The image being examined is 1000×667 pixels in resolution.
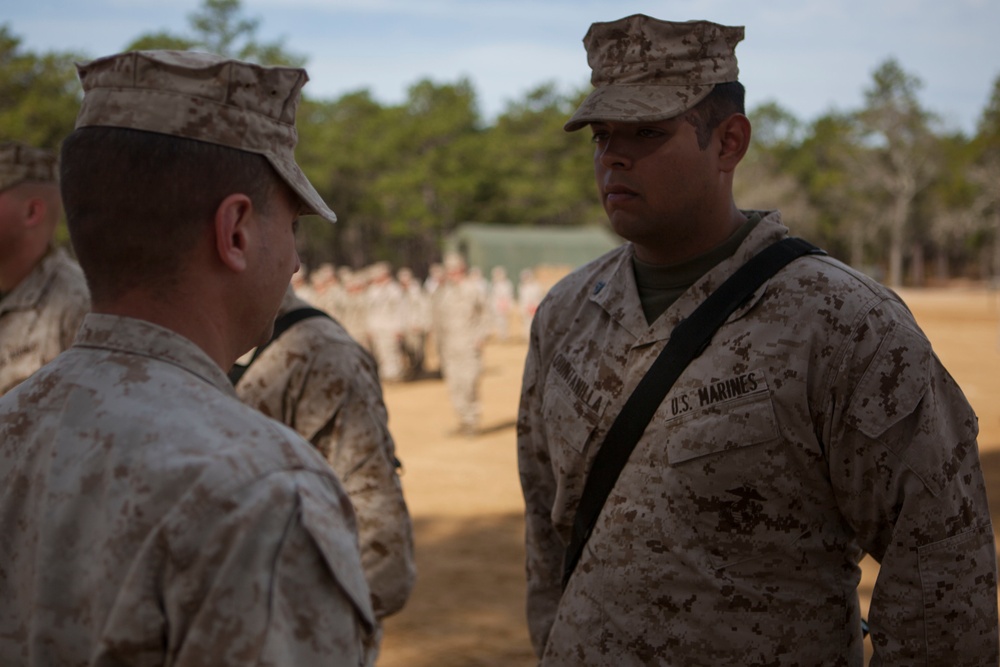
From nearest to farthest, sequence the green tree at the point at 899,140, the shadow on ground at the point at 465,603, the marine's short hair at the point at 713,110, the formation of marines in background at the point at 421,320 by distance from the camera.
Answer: the marine's short hair at the point at 713,110 → the shadow on ground at the point at 465,603 → the formation of marines in background at the point at 421,320 → the green tree at the point at 899,140

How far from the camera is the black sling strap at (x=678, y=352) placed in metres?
2.61

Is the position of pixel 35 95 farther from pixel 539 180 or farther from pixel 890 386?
pixel 890 386

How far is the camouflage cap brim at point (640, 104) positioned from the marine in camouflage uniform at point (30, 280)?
2.76 meters

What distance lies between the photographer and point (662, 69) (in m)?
2.74

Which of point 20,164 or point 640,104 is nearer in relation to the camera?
point 640,104

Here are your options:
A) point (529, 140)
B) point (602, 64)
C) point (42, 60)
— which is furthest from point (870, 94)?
point (602, 64)

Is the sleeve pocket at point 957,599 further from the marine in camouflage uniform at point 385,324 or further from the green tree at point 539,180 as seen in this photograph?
the green tree at point 539,180

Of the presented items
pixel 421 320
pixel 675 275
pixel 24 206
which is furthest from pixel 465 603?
pixel 421 320

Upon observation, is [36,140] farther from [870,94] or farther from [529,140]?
[870,94]

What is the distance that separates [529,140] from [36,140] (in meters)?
31.2

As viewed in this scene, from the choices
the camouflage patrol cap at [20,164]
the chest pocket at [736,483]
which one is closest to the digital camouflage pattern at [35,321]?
the camouflage patrol cap at [20,164]

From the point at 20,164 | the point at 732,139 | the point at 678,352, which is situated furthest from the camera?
the point at 20,164

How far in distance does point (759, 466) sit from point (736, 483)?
71 mm

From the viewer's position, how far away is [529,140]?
2478 inches
